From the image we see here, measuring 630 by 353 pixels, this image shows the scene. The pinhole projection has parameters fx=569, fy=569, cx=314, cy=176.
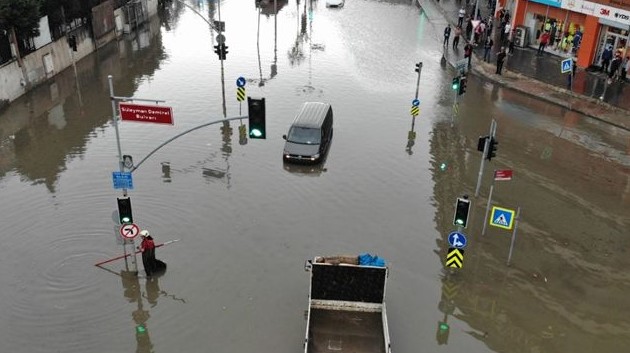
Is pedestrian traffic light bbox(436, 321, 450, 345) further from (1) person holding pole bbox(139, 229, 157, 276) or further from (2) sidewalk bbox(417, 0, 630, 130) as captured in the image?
(2) sidewalk bbox(417, 0, 630, 130)

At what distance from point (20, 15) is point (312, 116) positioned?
16235 millimetres

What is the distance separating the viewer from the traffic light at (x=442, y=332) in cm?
1504

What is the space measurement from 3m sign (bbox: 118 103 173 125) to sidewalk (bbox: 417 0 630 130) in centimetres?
2226

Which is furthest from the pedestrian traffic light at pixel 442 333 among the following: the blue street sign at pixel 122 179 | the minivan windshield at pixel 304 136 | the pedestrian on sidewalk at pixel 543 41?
the pedestrian on sidewalk at pixel 543 41

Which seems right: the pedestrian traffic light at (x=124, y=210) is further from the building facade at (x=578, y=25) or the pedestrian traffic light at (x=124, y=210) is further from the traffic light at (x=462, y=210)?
the building facade at (x=578, y=25)

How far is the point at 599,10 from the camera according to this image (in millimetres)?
33375

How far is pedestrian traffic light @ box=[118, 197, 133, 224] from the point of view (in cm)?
1579

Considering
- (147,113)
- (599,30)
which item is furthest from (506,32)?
(147,113)

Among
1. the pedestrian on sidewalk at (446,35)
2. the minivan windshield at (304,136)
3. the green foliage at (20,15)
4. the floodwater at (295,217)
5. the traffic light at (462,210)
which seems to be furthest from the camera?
the pedestrian on sidewalk at (446,35)

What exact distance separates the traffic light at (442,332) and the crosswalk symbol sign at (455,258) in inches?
72.4

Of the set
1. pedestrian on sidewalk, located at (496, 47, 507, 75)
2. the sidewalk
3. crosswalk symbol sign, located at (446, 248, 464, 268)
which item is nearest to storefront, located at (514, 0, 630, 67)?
the sidewalk

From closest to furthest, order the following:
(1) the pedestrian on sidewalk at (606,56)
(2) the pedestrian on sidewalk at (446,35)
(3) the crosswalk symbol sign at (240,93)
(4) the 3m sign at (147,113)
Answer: (4) the 3m sign at (147,113)
(3) the crosswalk symbol sign at (240,93)
(1) the pedestrian on sidewalk at (606,56)
(2) the pedestrian on sidewalk at (446,35)

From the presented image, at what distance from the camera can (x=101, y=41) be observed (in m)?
40.7

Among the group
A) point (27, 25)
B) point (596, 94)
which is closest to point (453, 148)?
point (596, 94)
